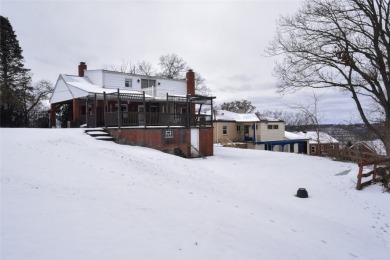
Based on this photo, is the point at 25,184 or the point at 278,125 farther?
the point at 278,125

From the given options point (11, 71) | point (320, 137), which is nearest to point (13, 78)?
point (11, 71)

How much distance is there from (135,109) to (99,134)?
Result: 35.9 ft

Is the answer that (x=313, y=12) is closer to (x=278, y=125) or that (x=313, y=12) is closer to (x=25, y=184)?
(x=25, y=184)

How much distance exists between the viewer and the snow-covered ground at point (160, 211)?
14.1ft

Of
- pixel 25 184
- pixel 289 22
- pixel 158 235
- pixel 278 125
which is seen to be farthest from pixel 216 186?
pixel 278 125

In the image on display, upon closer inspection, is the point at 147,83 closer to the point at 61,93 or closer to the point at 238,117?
the point at 61,93

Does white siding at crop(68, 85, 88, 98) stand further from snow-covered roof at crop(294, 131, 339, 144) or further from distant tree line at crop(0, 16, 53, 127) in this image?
snow-covered roof at crop(294, 131, 339, 144)

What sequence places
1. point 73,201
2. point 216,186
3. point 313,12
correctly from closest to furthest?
point 73,201 < point 216,186 < point 313,12

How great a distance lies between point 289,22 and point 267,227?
1621 centimetres

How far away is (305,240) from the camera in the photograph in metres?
6.21

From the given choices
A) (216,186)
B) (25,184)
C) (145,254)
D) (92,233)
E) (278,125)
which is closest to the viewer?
(145,254)

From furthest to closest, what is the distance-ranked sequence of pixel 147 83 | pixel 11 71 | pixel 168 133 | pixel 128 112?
1. pixel 11 71
2. pixel 147 83
3. pixel 168 133
4. pixel 128 112

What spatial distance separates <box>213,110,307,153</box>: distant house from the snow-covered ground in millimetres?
28618

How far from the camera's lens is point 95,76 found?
25.1 m
